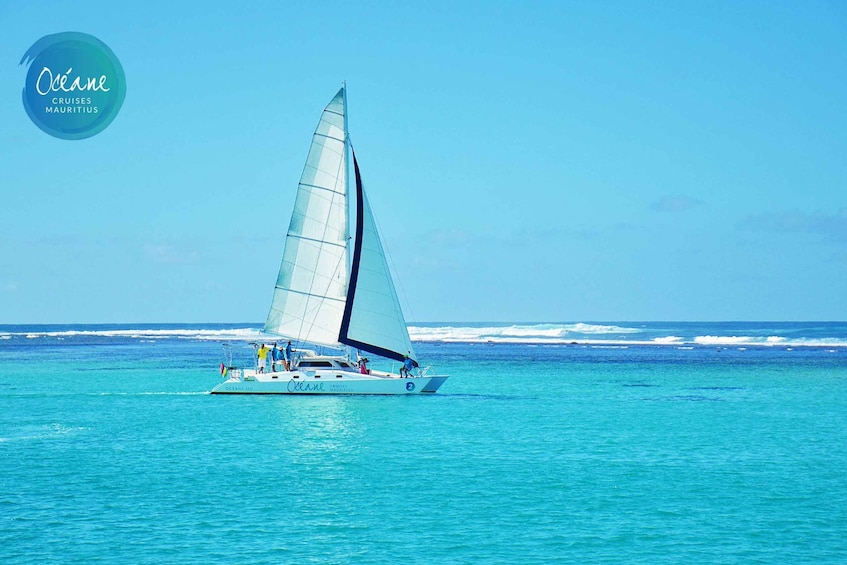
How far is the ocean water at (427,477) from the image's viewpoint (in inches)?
717

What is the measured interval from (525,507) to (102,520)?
930 centimetres

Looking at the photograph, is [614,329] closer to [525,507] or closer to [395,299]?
[395,299]

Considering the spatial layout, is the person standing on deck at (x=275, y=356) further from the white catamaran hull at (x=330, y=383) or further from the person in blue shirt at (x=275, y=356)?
the white catamaran hull at (x=330, y=383)

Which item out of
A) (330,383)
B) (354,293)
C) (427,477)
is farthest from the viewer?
(354,293)

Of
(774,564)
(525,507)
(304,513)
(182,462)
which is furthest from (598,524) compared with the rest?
(182,462)

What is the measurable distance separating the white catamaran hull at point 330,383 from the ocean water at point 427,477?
0.66 m

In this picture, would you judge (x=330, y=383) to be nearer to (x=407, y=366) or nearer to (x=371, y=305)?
(x=407, y=366)

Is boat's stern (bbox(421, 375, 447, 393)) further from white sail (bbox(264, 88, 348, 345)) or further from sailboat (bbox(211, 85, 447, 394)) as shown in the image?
white sail (bbox(264, 88, 348, 345))

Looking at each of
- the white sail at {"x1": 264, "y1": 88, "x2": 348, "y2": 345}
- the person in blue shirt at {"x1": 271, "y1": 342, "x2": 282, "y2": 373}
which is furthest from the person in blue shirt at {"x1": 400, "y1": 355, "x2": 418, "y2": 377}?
the person in blue shirt at {"x1": 271, "y1": 342, "x2": 282, "y2": 373}

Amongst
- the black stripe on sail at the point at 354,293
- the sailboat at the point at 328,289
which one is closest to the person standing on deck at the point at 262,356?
the sailboat at the point at 328,289

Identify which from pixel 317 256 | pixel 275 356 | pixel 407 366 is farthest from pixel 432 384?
pixel 317 256

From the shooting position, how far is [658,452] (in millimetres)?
28359

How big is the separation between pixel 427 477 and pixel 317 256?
1998cm

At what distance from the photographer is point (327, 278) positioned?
42875 mm
